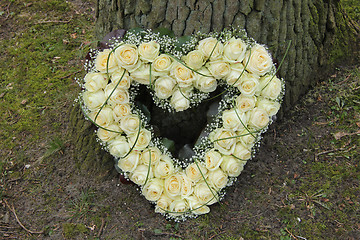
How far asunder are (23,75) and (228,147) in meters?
2.15

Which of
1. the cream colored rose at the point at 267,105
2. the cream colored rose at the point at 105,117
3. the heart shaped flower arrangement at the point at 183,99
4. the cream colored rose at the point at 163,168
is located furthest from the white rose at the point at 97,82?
the cream colored rose at the point at 267,105

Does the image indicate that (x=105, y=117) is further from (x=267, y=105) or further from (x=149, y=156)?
(x=267, y=105)

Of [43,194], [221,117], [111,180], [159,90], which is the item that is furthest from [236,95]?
[43,194]

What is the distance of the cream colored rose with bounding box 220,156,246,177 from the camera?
7.18 feet

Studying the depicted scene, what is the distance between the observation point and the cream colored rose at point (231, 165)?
219 cm

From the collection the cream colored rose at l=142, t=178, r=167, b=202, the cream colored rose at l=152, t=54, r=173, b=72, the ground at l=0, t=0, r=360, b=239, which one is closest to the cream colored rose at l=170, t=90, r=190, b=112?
the cream colored rose at l=152, t=54, r=173, b=72

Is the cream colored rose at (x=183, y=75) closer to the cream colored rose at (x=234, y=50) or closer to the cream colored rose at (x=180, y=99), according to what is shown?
the cream colored rose at (x=180, y=99)

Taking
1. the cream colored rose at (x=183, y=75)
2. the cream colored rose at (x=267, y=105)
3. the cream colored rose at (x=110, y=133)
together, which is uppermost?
the cream colored rose at (x=183, y=75)

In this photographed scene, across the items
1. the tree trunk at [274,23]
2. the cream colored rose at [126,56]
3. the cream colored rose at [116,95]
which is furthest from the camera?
the tree trunk at [274,23]

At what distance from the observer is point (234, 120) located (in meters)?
2.14

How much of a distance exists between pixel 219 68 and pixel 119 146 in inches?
30.4

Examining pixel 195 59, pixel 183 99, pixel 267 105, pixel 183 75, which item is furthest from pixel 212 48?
pixel 267 105

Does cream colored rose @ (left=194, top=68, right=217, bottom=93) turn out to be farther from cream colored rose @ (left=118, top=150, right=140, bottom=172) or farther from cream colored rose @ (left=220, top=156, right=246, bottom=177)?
cream colored rose @ (left=118, top=150, right=140, bottom=172)

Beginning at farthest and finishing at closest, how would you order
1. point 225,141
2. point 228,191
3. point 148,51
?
point 228,191
point 225,141
point 148,51
